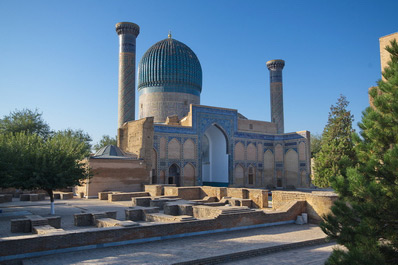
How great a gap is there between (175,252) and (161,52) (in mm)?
24084

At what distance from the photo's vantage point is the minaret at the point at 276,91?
3234 centimetres

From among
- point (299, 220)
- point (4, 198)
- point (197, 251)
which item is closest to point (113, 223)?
point (197, 251)

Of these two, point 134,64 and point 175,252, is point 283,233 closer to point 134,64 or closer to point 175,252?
point 175,252

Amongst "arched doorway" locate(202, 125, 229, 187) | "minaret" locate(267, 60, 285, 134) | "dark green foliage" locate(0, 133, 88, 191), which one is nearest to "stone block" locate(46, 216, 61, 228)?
"dark green foliage" locate(0, 133, 88, 191)

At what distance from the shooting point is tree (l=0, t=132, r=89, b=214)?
388 inches

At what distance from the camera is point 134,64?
25.9 m

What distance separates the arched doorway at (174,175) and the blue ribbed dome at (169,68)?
25.5ft

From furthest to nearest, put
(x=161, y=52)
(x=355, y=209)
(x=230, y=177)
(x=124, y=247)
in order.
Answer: (x=161, y=52)
(x=230, y=177)
(x=124, y=247)
(x=355, y=209)

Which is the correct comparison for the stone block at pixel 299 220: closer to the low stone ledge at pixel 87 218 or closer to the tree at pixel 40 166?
the low stone ledge at pixel 87 218

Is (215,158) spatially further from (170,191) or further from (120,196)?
(120,196)

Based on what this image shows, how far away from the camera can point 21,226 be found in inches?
294

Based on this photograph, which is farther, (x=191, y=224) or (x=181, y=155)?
(x=181, y=155)

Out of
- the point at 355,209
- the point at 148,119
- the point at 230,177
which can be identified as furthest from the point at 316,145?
the point at 355,209

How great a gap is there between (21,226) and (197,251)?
4141 millimetres
